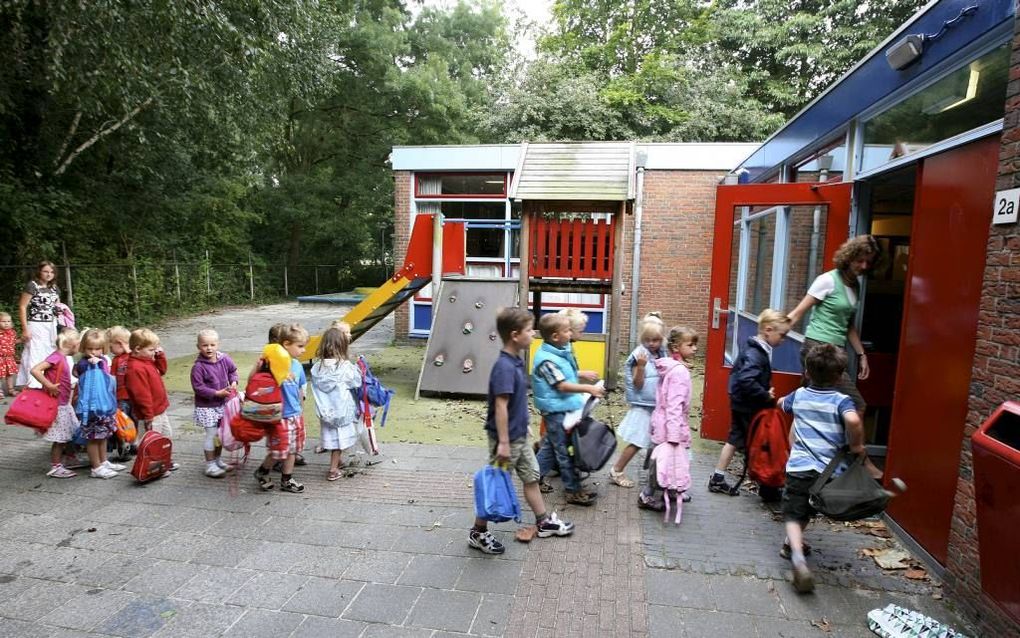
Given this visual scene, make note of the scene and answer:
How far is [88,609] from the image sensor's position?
3.04m

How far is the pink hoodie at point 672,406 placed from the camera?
407cm

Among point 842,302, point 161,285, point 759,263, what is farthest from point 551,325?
point 161,285

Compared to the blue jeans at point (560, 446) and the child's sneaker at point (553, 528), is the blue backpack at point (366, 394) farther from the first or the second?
the child's sneaker at point (553, 528)

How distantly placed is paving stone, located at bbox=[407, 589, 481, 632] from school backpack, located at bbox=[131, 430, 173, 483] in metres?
2.89

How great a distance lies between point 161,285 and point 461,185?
10.3 metres

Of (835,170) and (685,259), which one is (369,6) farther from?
(835,170)

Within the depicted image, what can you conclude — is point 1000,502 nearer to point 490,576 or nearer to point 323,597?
point 490,576

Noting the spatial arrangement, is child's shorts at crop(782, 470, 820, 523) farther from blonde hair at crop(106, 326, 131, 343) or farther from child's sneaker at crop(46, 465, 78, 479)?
child's sneaker at crop(46, 465, 78, 479)

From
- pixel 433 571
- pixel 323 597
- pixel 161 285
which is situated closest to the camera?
pixel 323 597

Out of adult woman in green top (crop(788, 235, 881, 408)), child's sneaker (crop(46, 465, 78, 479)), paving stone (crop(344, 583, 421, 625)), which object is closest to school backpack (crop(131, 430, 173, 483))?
child's sneaker (crop(46, 465, 78, 479))

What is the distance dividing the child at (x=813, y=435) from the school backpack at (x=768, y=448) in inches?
28.5

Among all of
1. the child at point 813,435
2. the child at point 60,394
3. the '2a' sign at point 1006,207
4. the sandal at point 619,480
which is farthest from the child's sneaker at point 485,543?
the child at point 60,394

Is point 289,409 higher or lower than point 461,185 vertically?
lower

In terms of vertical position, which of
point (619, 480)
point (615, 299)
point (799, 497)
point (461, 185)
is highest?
point (461, 185)
